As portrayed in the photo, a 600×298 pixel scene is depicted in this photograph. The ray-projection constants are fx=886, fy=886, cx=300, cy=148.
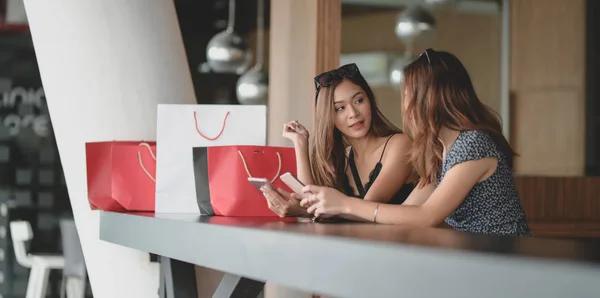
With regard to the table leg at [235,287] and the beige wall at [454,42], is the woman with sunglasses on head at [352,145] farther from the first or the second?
the beige wall at [454,42]

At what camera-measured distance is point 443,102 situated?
7.61ft

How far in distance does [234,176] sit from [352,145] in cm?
54

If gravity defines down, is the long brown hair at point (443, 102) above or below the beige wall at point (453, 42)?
below

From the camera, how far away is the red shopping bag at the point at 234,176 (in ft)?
8.28

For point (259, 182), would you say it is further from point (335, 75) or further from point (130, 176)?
point (130, 176)

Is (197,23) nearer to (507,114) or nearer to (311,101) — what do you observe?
(507,114)

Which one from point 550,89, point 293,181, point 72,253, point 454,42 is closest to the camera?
point 293,181

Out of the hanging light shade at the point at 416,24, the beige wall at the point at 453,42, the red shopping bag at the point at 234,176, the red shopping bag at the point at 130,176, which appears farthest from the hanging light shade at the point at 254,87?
the red shopping bag at the point at 234,176

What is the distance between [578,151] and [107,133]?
456cm

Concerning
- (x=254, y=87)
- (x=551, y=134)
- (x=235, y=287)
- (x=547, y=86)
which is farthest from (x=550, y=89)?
(x=235, y=287)

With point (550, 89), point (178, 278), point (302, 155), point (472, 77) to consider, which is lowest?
point (178, 278)

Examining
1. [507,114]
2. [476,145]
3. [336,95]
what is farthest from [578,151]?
[476,145]

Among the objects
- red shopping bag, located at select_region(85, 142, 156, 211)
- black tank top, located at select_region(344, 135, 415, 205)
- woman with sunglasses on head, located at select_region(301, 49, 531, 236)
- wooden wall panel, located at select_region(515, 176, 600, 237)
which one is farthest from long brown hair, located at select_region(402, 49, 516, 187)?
wooden wall panel, located at select_region(515, 176, 600, 237)

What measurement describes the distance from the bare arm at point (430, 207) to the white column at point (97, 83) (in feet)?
4.50
